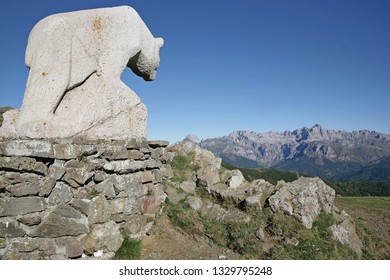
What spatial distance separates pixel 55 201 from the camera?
19.2 feet

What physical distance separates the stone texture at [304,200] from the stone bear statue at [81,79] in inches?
167

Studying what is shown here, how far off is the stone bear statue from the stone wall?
396 mm

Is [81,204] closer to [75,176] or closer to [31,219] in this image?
[75,176]

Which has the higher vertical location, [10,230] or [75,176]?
[75,176]

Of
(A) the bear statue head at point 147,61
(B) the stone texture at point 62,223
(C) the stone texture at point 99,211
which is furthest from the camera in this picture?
(A) the bear statue head at point 147,61

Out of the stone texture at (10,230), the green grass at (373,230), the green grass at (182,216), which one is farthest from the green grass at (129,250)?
the green grass at (373,230)

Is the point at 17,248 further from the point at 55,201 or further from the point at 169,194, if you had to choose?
the point at 169,194

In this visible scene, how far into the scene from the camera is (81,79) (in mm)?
7043

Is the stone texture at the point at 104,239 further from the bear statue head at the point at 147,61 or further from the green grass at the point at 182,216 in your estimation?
the bear statue head at the point at 147,61

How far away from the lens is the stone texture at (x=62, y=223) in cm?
565

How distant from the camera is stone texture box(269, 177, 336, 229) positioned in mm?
8547

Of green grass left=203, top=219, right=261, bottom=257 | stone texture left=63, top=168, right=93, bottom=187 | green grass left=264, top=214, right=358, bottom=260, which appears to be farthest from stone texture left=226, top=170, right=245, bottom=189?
stone texture left=63, top=168, right=93, bottom=187

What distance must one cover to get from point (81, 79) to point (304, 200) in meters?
6.63

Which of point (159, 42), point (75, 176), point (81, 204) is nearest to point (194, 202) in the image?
point (81, 204)
